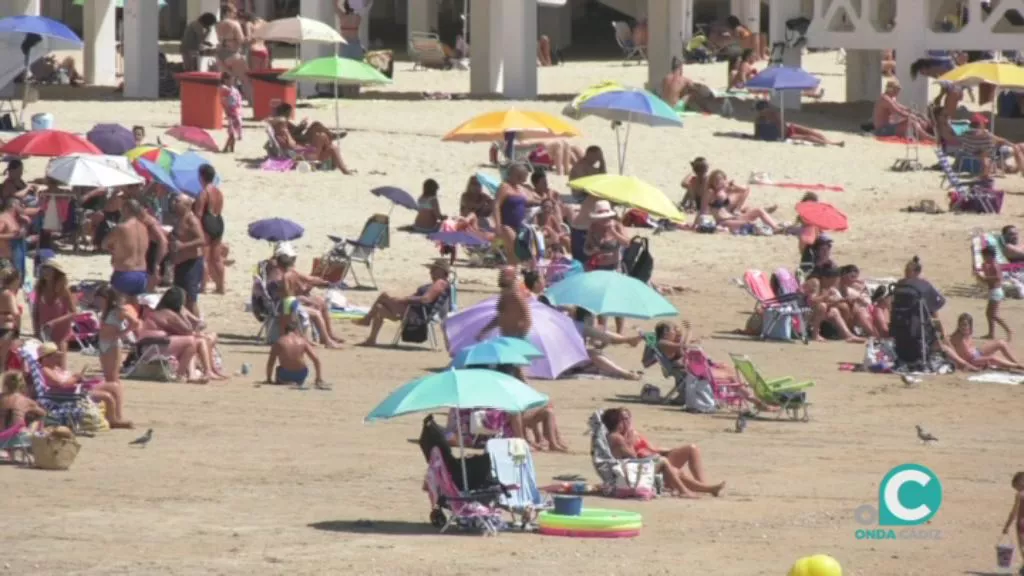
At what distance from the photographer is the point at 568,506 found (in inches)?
486

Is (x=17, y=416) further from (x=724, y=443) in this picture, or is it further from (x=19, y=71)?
(x=19, y=71)

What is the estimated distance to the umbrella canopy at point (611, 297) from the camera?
16.9 m

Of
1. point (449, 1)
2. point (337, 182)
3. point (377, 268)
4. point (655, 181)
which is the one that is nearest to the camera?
point (377, 268)

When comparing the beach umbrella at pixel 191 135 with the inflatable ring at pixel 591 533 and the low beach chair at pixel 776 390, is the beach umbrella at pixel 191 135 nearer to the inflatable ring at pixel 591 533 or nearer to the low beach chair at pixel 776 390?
the low beach chair at pixel 776 390

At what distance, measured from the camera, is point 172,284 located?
758 inches

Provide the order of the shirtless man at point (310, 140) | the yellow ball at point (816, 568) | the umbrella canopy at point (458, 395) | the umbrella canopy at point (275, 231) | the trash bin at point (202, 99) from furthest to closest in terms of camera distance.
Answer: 1. the trash bin at point (202, 99)
2. the shirtless man at point (310, 140)
3. the umbrella canopy at point (275, 231)
4. the umbrella canopy at point (458, 395)
5. the yellow ball at point (816, 568)

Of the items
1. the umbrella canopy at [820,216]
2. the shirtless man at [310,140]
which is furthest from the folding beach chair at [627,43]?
the umbrella canopy at [820,216]

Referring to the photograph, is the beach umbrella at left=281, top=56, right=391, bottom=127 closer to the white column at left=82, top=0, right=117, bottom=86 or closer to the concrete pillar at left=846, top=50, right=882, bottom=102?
the white column at left=82, top=0, right=117, bottom=86

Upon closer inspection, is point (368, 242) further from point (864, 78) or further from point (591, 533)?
point (864, 78)

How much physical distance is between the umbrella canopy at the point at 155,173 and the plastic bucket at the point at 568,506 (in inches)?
329

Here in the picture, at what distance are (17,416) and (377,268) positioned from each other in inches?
340

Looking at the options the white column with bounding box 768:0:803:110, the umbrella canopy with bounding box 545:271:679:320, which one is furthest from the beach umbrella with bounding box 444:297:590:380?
the white column with bounding box 768:0:803:110

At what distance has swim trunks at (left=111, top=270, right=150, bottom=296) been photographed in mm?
17266

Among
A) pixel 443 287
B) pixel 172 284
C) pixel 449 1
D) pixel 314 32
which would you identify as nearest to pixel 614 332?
pixel 443 287
